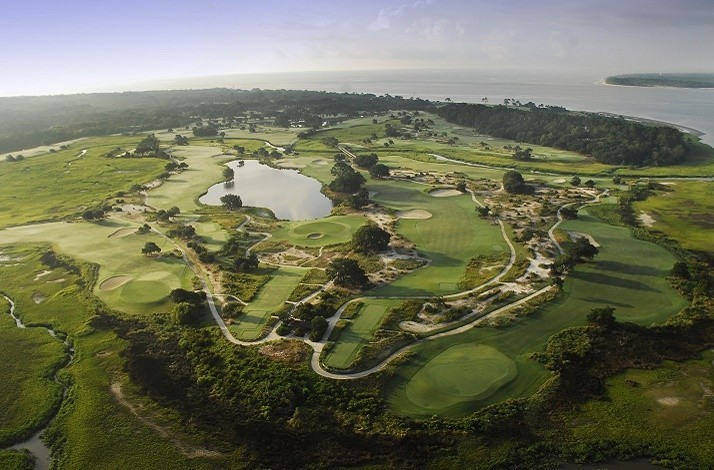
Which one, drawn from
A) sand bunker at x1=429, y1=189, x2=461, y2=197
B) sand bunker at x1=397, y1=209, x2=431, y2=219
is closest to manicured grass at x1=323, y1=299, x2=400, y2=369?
sand bunker at x1=397, y1=209, x2=431, y2=219

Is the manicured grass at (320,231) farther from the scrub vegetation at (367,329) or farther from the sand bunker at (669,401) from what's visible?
the sand bunker at (669,401)

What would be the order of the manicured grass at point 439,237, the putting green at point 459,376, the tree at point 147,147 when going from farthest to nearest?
the tree at point 147,147, the manicured grass at point 439,237, the putting green at point 459,376

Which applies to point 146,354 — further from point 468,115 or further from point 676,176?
point 468,115

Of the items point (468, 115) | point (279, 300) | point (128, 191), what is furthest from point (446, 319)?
point (468, 115)

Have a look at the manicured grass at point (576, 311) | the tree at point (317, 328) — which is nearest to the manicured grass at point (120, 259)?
the tree at point (317, 328)

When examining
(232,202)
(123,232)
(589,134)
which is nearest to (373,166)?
(232,202)

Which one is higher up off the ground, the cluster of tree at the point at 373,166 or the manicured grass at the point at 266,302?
the cluster of tree at the point at 373,166

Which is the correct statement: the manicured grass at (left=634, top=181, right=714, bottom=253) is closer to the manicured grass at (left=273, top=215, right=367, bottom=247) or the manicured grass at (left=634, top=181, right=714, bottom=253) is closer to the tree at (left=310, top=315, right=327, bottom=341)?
the manicured grass at (left=273, top=215, right=367, bottom=247)
